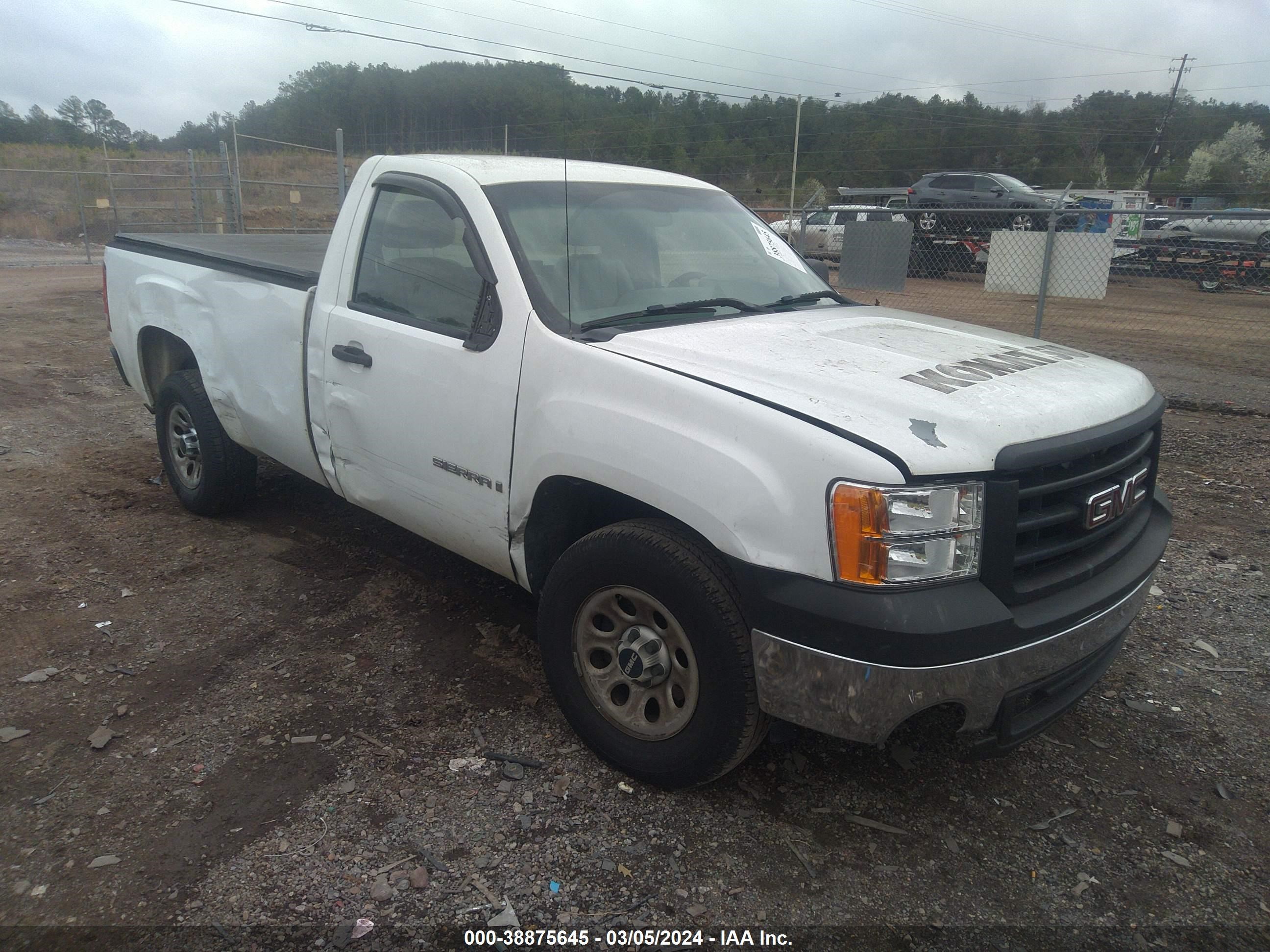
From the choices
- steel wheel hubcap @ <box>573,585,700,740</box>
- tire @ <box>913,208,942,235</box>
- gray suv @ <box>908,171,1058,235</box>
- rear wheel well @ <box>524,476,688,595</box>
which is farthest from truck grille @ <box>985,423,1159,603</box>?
gray suv @ <box>908,171,1058,235</box>

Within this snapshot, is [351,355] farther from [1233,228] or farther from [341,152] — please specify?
[1233,228]

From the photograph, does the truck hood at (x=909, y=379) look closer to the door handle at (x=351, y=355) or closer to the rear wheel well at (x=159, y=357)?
the door handle at (x=351, y=355)

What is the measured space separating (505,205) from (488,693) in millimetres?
1820

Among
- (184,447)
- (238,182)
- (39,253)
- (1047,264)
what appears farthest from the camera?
(39,253)

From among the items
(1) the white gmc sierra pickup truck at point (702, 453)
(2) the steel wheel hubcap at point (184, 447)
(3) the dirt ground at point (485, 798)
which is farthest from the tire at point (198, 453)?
(1) the white gmc sierra pickup truck at point (702, 453)

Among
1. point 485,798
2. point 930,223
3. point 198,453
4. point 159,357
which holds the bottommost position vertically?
point 485,798

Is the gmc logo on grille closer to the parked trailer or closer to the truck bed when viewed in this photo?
the truck bed

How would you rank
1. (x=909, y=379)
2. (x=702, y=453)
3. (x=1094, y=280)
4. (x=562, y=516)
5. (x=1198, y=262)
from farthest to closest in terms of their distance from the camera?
(x=1198, y=262) → (x=1094, y=280) → (x=562, y=516) → (x=909, y=379) → (x=702, y=453)

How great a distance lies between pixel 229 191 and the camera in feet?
66.5

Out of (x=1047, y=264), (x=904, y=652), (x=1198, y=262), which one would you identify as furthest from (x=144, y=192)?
(x=904, y=652)

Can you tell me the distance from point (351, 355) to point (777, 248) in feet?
6.29

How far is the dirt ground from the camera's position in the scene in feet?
7.70

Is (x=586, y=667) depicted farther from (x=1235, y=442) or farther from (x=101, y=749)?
(x=1235, y=442)

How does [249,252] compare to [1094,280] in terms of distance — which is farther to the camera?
[1094,280]
